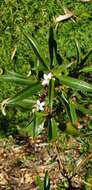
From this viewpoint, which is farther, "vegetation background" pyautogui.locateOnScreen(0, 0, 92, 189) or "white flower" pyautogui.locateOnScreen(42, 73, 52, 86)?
"vegetation background" pyautogui.locateOnScreen(0, 0, 92, 189)

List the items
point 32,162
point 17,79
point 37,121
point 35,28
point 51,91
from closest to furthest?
point 51,91 < point 17,79 < point 37,121 < point 32,162 < point 35,28

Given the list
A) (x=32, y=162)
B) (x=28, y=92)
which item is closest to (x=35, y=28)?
(x=32, y=162)

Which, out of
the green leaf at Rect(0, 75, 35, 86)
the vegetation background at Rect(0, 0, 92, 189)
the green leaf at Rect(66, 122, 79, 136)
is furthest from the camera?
the vegetation background at Rect(0, 0, 92, 189)

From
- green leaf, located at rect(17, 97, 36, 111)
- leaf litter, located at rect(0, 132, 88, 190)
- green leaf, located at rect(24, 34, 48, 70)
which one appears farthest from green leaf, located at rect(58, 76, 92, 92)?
leaf litter, located at rect(0, 132, 88, 190)

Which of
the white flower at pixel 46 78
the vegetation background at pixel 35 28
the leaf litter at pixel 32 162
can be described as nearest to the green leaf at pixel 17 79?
the white flower at pixel 46 78

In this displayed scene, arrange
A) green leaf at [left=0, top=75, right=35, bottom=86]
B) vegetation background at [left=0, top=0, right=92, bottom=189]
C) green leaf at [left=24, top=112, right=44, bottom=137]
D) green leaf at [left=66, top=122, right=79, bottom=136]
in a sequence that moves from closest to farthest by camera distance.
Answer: green leaf at [left=66, top=122, right=79, bottom=136], green leaf at [left=0, top=75, right=35, bottom=86], green leaf at [left=24, top=112, right=44, bottom=137], vegetation background at [left=0, top=0, right=92, bottom=189]

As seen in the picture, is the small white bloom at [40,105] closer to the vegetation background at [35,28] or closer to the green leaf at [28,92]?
the green leaf at [28,92]

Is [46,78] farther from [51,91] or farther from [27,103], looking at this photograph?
[27,103]

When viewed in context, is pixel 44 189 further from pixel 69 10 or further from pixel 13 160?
pixel 69 10

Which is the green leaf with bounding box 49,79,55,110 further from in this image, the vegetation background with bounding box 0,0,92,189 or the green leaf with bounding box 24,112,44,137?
the vegetation background with bounding box 0,0,92,189
